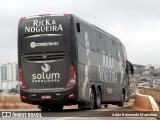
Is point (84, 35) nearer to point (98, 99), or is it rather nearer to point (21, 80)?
point (21, 80)

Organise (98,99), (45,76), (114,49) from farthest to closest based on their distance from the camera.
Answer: (114,49) → (98,99) → (45,76)

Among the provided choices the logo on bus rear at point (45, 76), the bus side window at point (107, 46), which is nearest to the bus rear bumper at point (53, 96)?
the logo on bus rear at point (45, 76)

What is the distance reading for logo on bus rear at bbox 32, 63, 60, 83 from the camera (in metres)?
20.6

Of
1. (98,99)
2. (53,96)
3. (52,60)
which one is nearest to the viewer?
(53,96)

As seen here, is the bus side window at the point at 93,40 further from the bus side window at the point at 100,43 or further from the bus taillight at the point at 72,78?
the bus taillight at the point at 72,78

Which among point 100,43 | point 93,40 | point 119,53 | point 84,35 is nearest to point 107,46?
point 100,43

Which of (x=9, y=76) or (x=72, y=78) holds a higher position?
(x=9, y=76)

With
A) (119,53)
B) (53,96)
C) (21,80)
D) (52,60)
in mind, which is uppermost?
(119,53)

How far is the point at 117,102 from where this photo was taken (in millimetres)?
30781

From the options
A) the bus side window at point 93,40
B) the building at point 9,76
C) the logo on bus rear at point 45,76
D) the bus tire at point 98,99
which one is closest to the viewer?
the logo on bus rear at point 45,76

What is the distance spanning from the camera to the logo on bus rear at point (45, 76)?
811 inches

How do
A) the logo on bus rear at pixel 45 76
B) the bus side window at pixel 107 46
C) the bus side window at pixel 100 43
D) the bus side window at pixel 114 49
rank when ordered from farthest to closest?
the bus side window at pixel 114 49 → the bus side window at pixel 107 46 → the bus side window at pixel 100 43 → the logo on bus rear at pixel 45 76

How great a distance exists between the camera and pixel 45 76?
20.7 m

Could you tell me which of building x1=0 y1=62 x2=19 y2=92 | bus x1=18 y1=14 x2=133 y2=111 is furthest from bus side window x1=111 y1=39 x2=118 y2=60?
building x1=0 y1=62 x2=19 y2=92
